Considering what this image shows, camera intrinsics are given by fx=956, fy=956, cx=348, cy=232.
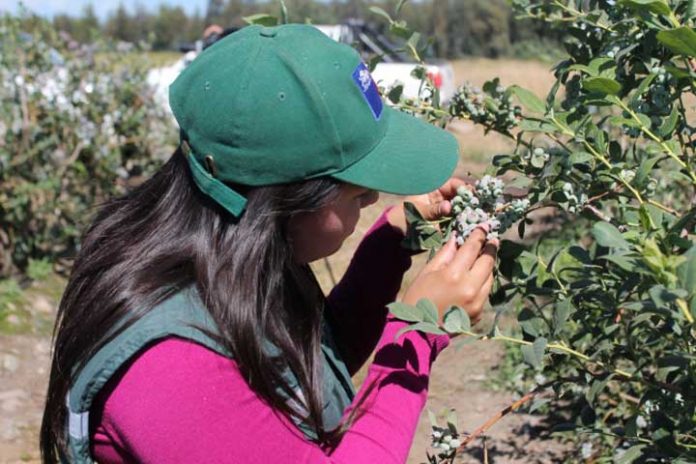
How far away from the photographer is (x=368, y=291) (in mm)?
1825

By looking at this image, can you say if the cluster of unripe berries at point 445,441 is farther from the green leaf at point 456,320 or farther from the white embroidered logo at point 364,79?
the white embroidered logo at point 364,79

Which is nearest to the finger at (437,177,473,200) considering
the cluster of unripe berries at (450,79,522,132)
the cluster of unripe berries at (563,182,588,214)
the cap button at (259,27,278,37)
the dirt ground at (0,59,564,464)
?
the cluster of unripe berries at (450,79,522,132)

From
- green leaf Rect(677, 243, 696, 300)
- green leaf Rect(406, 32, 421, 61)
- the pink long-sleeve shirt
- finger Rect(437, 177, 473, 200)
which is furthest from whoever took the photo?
green leaf Rect(406, 32, 421, 61)

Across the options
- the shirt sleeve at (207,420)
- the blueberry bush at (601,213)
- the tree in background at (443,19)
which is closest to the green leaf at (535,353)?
the blueberry bush at (601,213)

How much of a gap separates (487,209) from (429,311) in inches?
9.8

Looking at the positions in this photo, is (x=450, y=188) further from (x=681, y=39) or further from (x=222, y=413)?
(x=222, y=413)

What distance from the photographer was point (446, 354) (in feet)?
12.8

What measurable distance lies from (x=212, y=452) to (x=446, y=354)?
274cm

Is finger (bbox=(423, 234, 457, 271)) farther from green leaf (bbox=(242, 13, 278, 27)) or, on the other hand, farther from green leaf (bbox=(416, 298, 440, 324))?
green leaf (bbox=(242, 13, 278, 27))

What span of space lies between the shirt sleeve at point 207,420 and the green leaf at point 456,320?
0.16 meters

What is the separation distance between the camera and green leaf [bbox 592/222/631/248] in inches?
43.7

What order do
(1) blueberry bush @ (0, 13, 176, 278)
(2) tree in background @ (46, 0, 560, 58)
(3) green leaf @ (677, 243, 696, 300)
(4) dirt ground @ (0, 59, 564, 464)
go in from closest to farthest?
1. (3) green leaf @ (677, 243, 696, 300)
2. (4) dirt ground @ (0, 59, 564, 464)
3. (1) blueberry bush @ (0, 13, 176, 278)
4. (2) tree in background @ (46, 0, 560, 58)

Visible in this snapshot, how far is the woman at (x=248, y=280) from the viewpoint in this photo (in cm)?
124

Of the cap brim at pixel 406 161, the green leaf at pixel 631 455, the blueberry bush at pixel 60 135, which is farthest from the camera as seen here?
the blueberry bush at pixel 60 135
